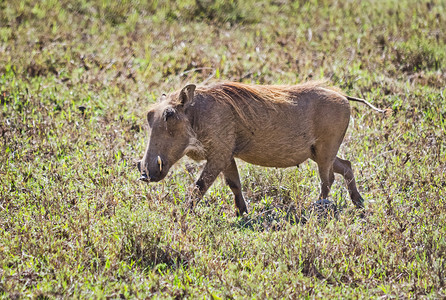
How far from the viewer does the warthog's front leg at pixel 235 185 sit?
4.86 metres

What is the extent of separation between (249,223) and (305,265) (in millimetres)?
954

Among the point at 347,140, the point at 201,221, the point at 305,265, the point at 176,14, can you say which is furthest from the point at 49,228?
the point at 176,14

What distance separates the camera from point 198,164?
5.72m

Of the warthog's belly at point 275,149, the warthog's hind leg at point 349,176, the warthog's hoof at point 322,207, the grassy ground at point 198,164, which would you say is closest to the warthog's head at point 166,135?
the grassy ground at point 198,164

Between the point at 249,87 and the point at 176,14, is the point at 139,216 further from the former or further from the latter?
the point at 176,14

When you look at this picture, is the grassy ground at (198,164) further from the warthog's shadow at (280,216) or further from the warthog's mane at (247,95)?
the warthog's mane at (247,95)

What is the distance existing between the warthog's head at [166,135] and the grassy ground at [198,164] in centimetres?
18

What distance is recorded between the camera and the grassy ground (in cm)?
371

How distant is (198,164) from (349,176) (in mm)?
1361

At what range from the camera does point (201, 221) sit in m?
4.34

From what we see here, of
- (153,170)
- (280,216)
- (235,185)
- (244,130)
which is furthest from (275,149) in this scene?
(153,170)

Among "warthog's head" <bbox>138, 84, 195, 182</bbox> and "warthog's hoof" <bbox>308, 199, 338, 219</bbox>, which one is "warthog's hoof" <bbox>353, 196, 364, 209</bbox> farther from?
"warthog's head" <bbox>138, 84, 195, 182</bbox>

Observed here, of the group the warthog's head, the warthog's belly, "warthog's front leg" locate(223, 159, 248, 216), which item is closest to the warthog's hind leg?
the warthog's belly

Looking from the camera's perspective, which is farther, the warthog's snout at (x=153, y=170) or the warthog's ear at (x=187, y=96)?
the warthog's ear at (x=187, y=96)
